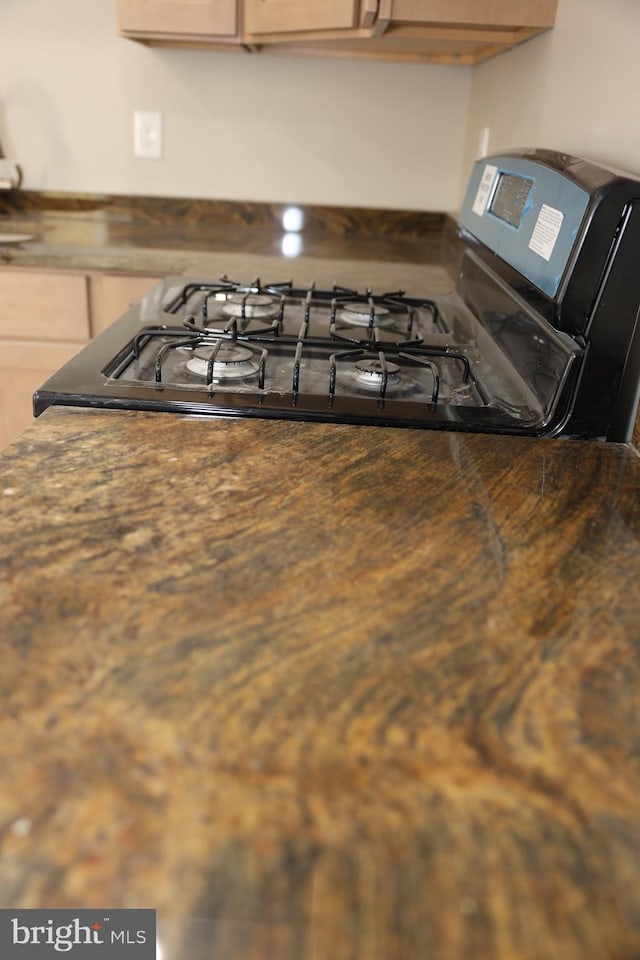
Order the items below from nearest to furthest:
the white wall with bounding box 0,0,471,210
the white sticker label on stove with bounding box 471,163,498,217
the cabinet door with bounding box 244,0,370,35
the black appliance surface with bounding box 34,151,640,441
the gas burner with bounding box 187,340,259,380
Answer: the black appliance surface with bounding box 34,151,640,441 < the gas burner with bounding box 187,340,259,380 < the white sticker label on stove with bounding box 471,163,498,217 < the cabinet door with bounding box 244,0,370,35 < the white wall with bounding box 0,0,471,210

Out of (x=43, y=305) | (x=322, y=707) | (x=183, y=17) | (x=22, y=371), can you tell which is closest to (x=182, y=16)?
(x=183, y=17)

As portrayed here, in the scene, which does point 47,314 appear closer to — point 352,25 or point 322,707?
point 352,25

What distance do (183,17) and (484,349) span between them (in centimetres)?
126

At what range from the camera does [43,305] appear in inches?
74.5

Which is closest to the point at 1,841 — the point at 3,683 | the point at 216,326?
the point at 3,683

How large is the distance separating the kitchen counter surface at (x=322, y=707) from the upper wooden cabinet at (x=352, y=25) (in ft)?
3.42

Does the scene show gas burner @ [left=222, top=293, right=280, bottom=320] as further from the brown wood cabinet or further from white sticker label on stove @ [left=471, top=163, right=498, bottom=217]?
the brown wood cabinet

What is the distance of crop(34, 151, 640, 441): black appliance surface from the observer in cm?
83

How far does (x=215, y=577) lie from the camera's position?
57 centimetres

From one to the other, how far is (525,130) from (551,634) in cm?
138

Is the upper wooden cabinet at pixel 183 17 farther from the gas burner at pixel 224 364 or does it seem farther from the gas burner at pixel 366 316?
the gas burner at pixel 224 364

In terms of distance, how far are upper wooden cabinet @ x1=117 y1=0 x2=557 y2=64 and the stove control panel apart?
0.28 meters

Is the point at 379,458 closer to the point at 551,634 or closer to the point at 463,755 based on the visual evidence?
the point at 551,634

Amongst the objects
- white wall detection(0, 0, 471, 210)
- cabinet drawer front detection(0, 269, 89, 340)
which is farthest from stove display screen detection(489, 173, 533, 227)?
white wall detection(0, 0, 471, 210)
